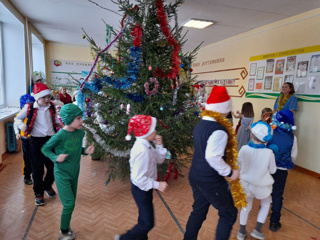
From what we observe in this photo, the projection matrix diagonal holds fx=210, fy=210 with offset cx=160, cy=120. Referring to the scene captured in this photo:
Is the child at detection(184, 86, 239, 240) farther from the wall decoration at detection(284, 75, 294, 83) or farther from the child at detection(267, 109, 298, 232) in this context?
the wall decoration at detection(284, 75, 294, 83)

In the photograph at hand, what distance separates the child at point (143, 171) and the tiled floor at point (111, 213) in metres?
0.71

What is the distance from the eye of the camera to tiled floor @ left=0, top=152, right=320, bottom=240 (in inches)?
96.7

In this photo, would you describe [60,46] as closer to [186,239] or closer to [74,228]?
[74,228]

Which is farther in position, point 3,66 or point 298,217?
point 3,66

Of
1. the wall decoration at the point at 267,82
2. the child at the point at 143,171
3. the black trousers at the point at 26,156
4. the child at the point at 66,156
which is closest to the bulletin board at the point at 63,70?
the black trousers at the point at 26,156

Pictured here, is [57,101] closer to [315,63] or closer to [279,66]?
[279,66]

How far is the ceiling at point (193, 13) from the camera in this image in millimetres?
4422

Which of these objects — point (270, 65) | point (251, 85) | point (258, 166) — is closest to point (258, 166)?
point (258, 166)

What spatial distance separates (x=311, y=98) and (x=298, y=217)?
2849 millimetres

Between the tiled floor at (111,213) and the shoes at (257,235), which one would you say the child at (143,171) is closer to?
the tiled floor at (111,213)

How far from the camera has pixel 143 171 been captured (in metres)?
1.75

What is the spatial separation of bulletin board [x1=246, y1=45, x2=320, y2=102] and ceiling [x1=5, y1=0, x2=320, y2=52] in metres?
0.92

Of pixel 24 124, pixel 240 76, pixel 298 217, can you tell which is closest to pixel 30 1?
pixel 24 124

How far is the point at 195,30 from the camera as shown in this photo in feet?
21.0
